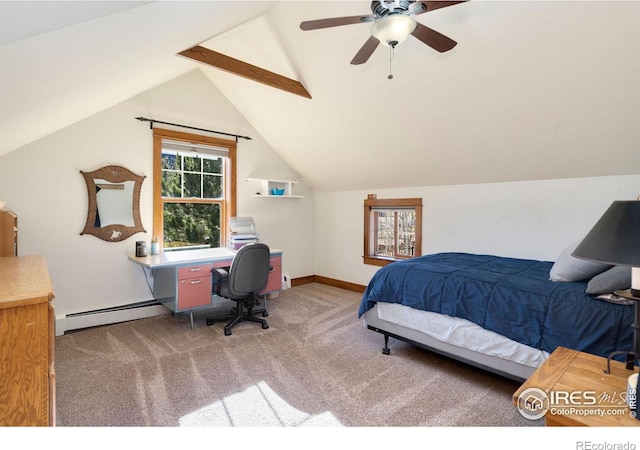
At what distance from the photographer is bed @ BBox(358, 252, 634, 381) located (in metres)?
1.84

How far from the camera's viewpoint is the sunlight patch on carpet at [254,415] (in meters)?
1.93

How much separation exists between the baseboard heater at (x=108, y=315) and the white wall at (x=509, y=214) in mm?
2941

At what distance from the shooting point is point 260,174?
4891mm

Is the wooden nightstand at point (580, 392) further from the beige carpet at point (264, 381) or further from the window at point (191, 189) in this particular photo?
the window at point (191, 189)

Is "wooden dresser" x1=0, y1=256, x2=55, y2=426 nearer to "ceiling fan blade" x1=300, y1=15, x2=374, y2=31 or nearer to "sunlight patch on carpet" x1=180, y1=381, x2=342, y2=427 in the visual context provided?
"sunlight patch on carpet" x1=180, y1=381, x2=342, y2=427

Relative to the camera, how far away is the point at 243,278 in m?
3.30

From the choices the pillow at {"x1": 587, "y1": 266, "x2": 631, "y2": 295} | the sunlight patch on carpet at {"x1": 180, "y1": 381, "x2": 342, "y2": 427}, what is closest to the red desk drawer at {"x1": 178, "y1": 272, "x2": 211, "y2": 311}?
the sunlight patch on carpet at {"x1": 180, "y1": 381, "x2": 342, "y2": 427}

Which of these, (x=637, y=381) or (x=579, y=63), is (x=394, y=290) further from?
(x=579, y=63)

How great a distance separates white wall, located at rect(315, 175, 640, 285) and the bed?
46 centimetres

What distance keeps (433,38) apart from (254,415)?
2.59m

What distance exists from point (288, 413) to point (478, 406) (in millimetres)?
1252

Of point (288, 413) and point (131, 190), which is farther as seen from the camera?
point (131, 190)

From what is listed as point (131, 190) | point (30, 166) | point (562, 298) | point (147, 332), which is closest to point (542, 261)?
point (562, 298)

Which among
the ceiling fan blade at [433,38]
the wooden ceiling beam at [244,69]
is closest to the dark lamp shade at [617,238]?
the ceiling fan blade at [433,38]
